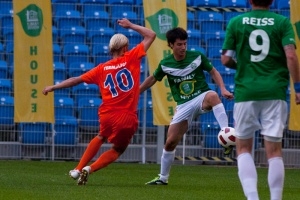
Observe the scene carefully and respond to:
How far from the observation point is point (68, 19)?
2122 centimetres

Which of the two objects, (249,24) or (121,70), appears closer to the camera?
(249,24)

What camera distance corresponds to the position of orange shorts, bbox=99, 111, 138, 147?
13.0 m

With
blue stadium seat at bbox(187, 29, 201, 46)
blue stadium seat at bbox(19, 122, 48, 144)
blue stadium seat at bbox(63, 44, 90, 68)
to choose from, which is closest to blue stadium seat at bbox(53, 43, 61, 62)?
blue stadium seat at bbox(63, 44, 90, 68)

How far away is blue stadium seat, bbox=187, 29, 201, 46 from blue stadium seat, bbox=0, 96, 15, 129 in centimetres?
386

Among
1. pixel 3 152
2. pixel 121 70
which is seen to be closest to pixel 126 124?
pixel 121 70

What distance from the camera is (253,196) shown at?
29.0ft

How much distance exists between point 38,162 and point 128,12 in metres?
3.76

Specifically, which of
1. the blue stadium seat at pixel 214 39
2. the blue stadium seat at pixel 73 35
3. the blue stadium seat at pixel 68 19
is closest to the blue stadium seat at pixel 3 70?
the blue stadium seat at pixel 73 35

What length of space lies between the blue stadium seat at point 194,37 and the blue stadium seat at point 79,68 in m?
2.12

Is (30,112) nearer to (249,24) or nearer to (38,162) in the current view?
(38,162)

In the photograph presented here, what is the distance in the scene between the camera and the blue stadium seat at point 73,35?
20.5 m

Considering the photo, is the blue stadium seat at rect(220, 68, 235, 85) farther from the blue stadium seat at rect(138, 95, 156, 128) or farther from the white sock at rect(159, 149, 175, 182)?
the white sock at rect(159, 149, 175, 182)

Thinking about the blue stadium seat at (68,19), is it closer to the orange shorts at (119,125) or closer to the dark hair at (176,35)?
the orange shorts at (119,125)

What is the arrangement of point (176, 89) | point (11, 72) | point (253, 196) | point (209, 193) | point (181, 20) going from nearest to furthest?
point (253, 196), point (209, 193), point (176, 89), point (181, 20), point (11, 72)
